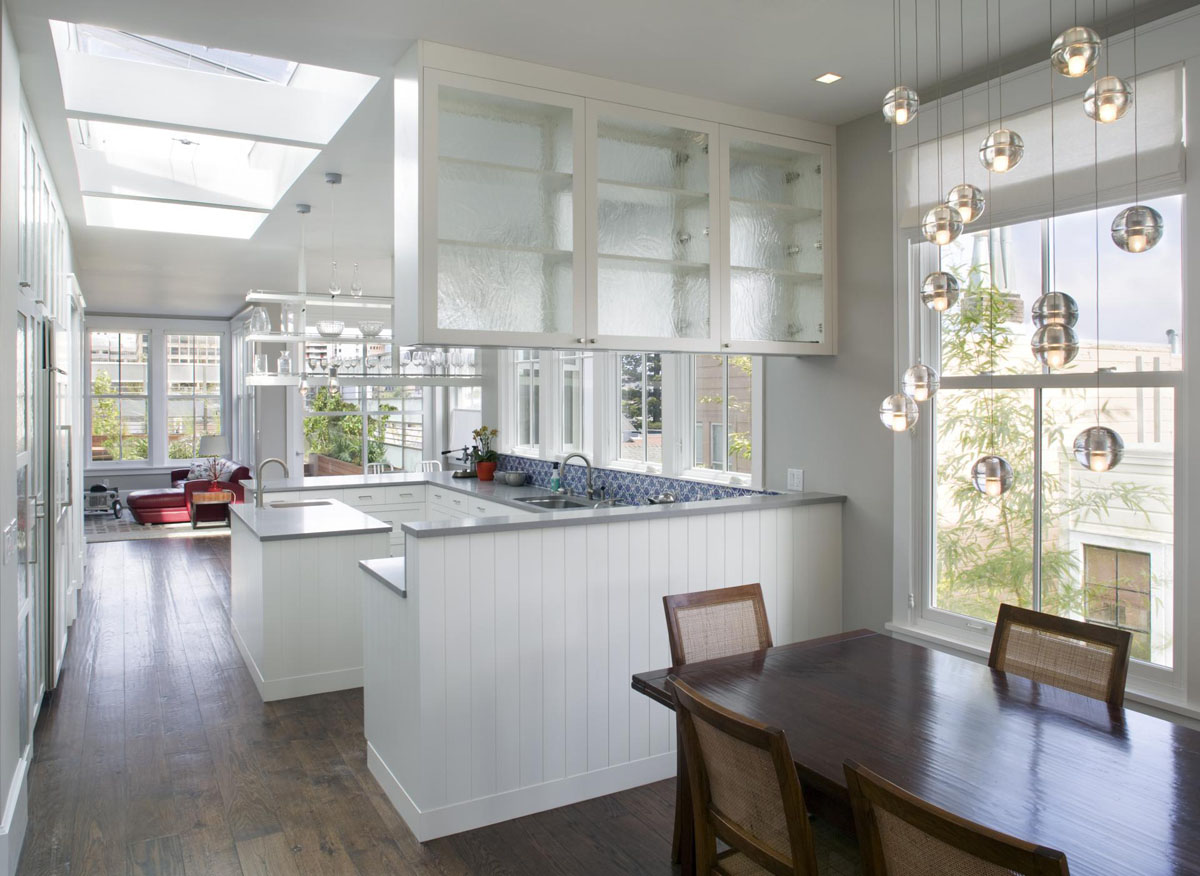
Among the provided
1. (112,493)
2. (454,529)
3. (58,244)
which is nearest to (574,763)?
(454,529)

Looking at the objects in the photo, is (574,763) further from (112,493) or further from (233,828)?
(112,493)

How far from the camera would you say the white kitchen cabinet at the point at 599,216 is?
302cm

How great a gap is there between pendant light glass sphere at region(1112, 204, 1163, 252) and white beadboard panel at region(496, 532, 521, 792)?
2.04m

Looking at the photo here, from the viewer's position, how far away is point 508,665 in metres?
3.03

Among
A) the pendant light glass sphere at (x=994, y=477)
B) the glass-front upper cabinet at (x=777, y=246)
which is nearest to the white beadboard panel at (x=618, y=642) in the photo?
the glass-front upper cabinet at (x=777, y=246)

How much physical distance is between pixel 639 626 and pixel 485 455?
4004 mm

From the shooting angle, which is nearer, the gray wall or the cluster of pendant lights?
the cluster of pendant lights

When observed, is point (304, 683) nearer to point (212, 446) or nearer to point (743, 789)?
point (743, 789)

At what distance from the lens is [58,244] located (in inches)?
199

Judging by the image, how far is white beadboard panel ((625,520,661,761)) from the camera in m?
3.29

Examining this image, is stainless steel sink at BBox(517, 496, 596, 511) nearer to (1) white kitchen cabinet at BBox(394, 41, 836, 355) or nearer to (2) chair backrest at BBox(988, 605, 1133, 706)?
(1) white kitchen cabinet at BBox(394, 41, 836, 355)

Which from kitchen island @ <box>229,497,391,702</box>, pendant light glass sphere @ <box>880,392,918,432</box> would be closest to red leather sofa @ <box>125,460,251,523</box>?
kitchen island @ <box>229,497,391,702</box>

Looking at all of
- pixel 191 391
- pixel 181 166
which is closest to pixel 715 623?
pixel 181 166

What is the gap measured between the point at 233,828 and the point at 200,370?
35.4 ft
